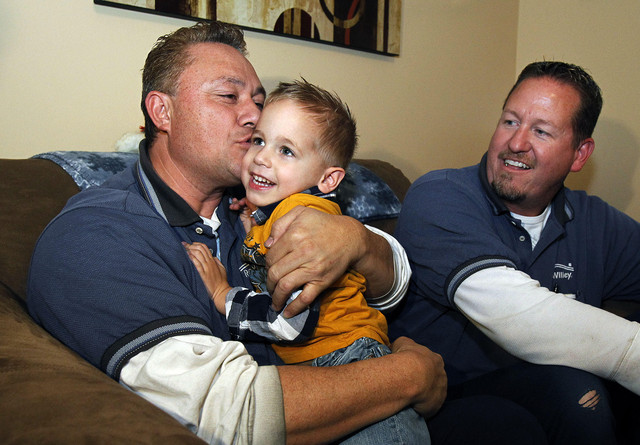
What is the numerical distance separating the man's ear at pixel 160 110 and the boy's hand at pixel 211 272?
1.36 feet

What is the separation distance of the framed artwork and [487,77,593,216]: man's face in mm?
1034

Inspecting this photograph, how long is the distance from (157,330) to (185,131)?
27.2 inches

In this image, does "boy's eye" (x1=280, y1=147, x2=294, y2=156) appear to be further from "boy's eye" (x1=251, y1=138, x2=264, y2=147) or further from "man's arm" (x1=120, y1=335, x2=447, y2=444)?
"man's arm" (x1=120, y1=335, x2=447, y2=444)

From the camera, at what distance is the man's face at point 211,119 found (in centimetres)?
141

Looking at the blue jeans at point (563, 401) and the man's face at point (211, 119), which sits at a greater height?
the man's face at point (211, 119)

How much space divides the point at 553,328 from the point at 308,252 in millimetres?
643

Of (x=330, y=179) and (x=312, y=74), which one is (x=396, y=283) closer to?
(x=330, y=179)

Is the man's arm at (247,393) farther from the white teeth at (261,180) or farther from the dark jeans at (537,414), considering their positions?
the white teeth at (261,180)

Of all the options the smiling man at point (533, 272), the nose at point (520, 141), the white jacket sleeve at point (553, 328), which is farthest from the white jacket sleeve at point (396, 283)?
the nose at point (520, 141)

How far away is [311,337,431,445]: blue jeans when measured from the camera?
999mm

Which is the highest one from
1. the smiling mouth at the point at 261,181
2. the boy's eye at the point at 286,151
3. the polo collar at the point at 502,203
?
the boy's eye at the point at 286,151

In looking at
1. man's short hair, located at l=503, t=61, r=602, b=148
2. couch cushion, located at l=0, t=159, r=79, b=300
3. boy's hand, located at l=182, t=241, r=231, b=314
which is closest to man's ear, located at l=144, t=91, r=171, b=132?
couch cushion, located at l=0, t=159, r=79, b=300

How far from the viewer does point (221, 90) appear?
1.44 m

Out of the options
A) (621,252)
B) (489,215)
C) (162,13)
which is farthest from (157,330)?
(621,252)
